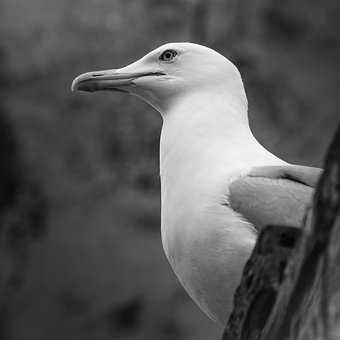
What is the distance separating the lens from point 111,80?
9.49 ft

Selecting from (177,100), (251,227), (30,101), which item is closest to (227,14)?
(30,101)

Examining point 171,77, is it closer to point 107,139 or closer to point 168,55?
point 168,55

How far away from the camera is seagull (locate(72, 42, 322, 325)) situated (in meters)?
2.31

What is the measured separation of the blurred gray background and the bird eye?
2.66 m

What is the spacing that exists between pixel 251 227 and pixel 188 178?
0.22 metres

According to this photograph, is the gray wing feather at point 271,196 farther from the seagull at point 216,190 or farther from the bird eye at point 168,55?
the bird eye at point 168,55

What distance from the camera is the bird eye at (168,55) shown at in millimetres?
2895

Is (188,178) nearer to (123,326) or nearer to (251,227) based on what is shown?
(251,227)

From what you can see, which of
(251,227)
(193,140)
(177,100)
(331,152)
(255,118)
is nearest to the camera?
(331,152)

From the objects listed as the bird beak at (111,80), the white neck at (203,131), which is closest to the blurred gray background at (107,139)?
the bird beak at (111,80)

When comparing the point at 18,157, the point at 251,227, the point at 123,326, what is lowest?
the point at 123,326

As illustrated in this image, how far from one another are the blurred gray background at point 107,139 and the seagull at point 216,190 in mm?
2789

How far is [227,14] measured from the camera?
6.34m

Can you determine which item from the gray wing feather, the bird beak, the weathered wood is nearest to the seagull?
the gray wing feather
